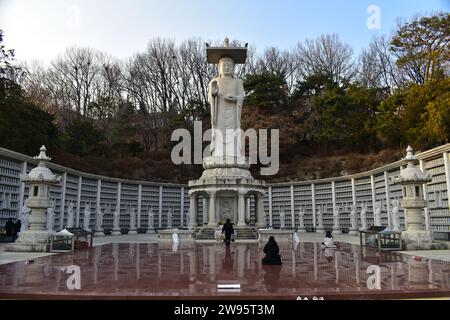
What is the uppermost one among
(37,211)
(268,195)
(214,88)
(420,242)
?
(214,88)

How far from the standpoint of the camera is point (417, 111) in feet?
87.1

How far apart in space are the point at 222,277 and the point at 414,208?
10074 mm

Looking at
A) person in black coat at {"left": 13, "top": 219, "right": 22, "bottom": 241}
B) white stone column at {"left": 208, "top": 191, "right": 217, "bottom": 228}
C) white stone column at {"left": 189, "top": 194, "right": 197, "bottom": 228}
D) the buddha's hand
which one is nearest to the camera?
person in black coat at {"left": 13, "top": 219, "right": 22, "bottom": 241}

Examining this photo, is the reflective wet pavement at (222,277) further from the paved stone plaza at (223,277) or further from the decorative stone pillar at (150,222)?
the decorative stone pillar at (150,222)

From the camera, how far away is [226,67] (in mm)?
24781

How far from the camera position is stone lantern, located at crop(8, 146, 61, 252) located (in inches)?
573

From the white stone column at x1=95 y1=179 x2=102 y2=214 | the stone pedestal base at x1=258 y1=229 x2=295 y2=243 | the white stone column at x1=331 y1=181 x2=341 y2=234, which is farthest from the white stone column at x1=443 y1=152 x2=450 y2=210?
the white stone column at x1=95 y1=179 x2=102 y2=214

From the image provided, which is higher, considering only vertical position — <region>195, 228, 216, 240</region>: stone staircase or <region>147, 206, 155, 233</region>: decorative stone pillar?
<region>147, 206, 155, 233</region>: decorative stone pillar

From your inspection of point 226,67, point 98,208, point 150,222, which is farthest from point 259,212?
point 98,208

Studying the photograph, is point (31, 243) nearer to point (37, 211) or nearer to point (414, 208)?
point (37, 211)

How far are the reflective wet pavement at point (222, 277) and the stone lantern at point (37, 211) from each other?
2.75m

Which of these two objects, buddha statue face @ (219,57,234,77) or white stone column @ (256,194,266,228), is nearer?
white stone column @ (256,194,266,228)

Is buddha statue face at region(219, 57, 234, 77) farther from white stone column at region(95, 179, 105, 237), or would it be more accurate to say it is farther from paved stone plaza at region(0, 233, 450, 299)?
paved stone plaza at region(0, 233, 450, 299)
